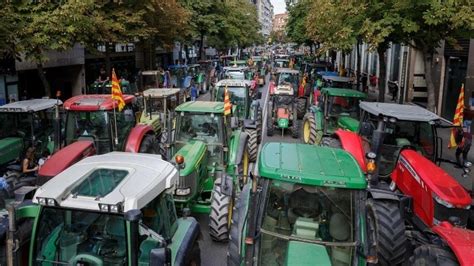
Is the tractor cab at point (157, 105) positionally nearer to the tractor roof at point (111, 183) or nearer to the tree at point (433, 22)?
the tree at point (433, 22)

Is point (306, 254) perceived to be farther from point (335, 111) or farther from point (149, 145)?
point (335, 111)

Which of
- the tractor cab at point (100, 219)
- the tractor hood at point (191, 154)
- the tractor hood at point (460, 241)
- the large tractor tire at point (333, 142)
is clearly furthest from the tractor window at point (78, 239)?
the large tractor tire at point (333, 142)

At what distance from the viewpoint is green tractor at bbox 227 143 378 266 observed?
15.7ft

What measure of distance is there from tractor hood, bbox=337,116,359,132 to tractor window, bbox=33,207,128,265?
877 centimetres

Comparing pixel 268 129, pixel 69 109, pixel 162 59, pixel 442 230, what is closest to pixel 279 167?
pixel 442 230

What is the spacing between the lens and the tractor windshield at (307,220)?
4836 mm

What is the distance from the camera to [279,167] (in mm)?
5070

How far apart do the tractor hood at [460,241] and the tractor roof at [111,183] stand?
3.16 m

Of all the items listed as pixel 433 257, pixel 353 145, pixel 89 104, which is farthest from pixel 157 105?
pixel 433 257

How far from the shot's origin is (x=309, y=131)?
15.2 metres

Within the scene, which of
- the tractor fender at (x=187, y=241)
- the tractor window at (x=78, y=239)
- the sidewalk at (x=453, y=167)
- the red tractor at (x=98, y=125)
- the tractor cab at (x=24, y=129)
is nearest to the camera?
the tractor window at (x=78, y=239)

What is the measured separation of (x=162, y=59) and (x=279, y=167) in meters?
40.1

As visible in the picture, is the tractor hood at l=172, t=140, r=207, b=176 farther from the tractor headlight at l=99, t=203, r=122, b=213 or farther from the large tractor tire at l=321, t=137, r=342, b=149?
the tractor headlight at l=99, t=203, r=122, b=213

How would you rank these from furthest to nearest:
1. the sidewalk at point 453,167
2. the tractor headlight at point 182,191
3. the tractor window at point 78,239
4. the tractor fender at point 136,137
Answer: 1. the sidewalk at point 453,167
2. the tractor fender at point 136,137
3. the tractor headlight at point 182,191
4. the tractor window at point 78,239
